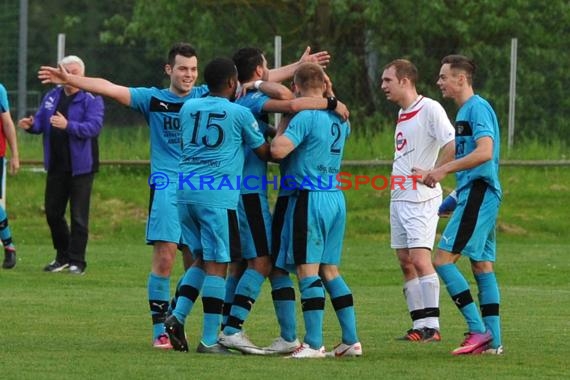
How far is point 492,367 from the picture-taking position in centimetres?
941

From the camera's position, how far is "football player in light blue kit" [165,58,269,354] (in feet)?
32.4

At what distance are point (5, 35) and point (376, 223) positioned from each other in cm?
823

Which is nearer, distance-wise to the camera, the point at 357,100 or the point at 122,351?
the point at 122,351

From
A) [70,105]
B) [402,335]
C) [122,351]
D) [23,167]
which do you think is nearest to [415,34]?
[23,167]

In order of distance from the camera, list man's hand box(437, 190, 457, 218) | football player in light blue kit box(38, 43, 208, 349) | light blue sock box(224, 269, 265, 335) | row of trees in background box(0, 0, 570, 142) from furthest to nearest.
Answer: row of trees in background box(0, 0, 570, 142), man's hand box(437, 190, 457, 218), football player in light blue kit box(38, 43, 208, 349), light blue sock box(224, 269, 265, 335)

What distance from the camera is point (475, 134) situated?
1019 cm

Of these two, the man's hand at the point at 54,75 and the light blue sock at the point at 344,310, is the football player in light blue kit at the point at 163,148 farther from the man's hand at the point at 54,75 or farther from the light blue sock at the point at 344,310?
the light blue sock at the point at 344,310

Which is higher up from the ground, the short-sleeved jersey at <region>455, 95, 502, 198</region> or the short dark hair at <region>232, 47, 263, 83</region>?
the short dark hair at <region>232, 47, 263, 83</region>

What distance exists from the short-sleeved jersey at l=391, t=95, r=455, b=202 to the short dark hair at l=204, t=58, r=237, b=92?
2.18 metres

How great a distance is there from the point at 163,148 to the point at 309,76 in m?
1.27

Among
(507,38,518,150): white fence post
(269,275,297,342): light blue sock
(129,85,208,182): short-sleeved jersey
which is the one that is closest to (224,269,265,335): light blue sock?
(269,275,297,342): light blue sock

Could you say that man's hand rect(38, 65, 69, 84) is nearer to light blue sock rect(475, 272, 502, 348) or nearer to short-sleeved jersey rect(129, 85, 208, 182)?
short-sleeved jersey rect(129, 85, 208, 182)

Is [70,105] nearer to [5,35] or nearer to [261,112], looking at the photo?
[261,112]

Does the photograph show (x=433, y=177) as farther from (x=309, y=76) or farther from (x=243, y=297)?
(x=243, y=297)
